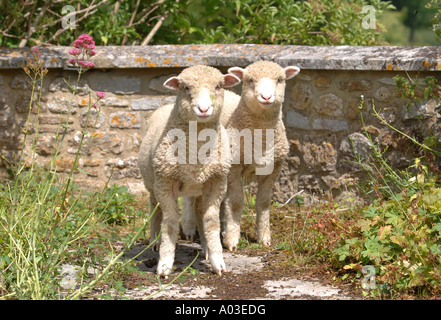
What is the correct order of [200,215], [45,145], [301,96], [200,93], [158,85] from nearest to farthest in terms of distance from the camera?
[200,93]
[200,215]
[301,96]
[158,85]
[45,145]

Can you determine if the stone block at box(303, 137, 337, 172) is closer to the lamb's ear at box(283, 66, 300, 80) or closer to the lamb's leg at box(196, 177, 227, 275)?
the lamb's ear at box(283, 66, 300, 80)

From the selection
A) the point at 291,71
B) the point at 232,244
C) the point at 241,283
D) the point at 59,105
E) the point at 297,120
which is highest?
the point at 291,71

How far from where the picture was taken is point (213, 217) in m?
4.25

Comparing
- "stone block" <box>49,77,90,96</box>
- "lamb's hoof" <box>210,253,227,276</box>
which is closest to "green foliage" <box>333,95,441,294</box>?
"lamb's hoof" <box>210,253,227,276</box>

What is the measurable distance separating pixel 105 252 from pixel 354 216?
5.80 feet

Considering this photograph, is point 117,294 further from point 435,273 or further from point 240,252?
point 435,273

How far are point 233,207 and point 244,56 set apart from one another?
1.70 meters

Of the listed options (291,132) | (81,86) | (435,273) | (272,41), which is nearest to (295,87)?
(291,132)

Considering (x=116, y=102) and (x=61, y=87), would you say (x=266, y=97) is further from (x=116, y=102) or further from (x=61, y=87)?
(x=61, y=87)

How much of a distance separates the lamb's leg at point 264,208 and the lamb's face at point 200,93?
978 mm

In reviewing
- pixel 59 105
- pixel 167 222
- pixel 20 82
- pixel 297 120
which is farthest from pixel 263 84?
pixel 20 82

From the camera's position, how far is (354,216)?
4.58 m

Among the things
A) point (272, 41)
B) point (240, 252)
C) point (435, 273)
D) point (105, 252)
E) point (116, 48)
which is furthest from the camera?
point (272, 41)

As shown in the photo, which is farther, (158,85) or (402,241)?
(158,85)
